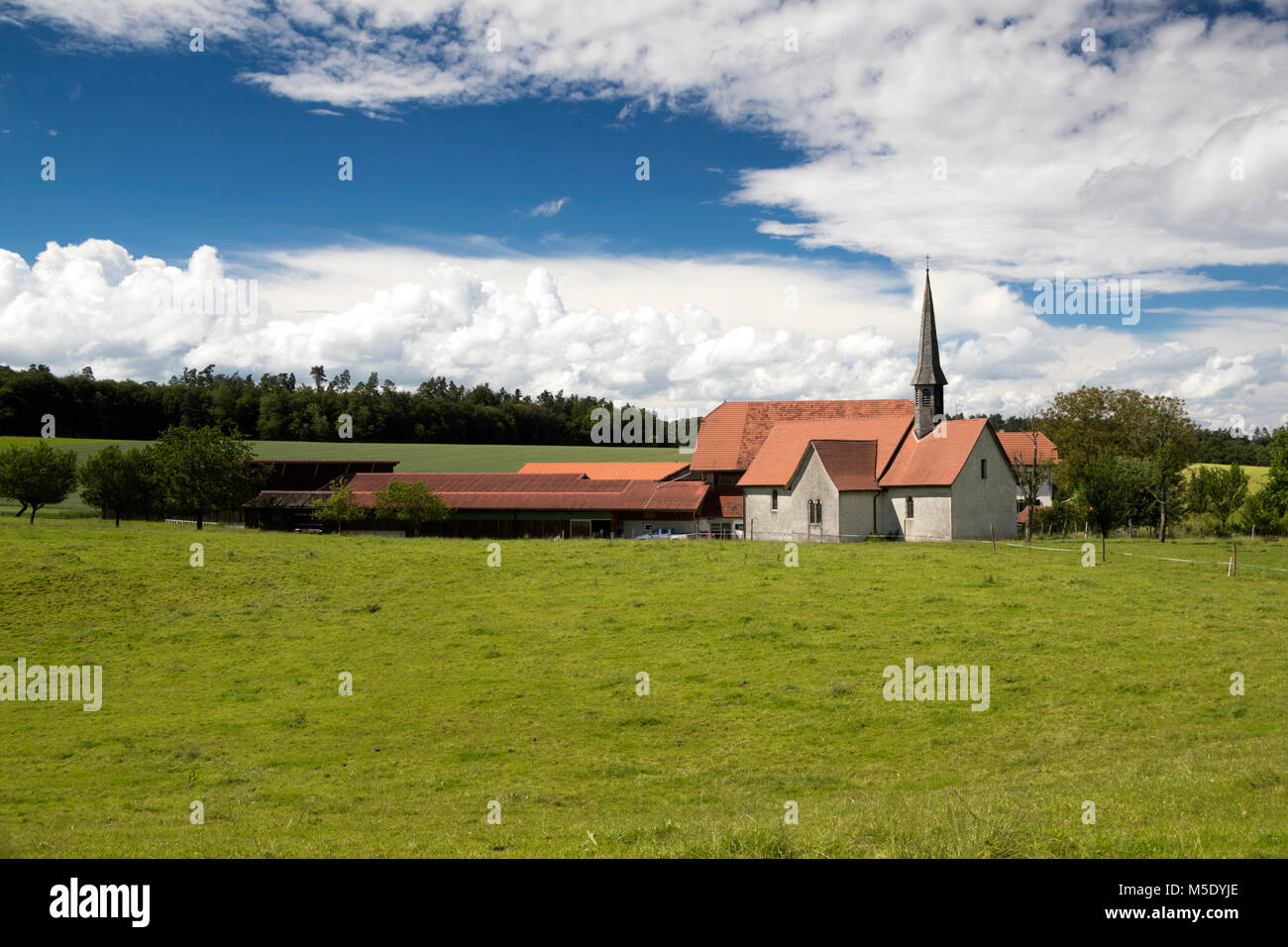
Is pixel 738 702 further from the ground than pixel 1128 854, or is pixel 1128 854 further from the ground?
pixel 1128 854

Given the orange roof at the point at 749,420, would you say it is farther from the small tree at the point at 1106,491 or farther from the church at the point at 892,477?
the small tree at the point at 1106,491

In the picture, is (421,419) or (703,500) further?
(421,419)

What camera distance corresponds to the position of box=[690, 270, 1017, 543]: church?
48188 mm

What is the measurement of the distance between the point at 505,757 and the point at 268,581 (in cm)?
1980

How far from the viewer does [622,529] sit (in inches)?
2410

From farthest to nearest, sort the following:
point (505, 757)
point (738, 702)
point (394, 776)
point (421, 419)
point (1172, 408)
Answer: point (421, 419) < point (1172, 408) < point (738, 702) < point (505, 757) < point (394, 776)

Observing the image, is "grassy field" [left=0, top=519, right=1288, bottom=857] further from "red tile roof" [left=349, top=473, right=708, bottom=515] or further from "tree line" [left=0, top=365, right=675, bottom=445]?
"tree line" [left=0, top=365, right=675, bottom=445]

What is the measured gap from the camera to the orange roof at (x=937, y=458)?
47875 mm

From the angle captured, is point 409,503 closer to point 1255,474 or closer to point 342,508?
point 342,508

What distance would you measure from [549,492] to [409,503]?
12.0 metres

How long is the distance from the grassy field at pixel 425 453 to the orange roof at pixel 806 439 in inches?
2036
